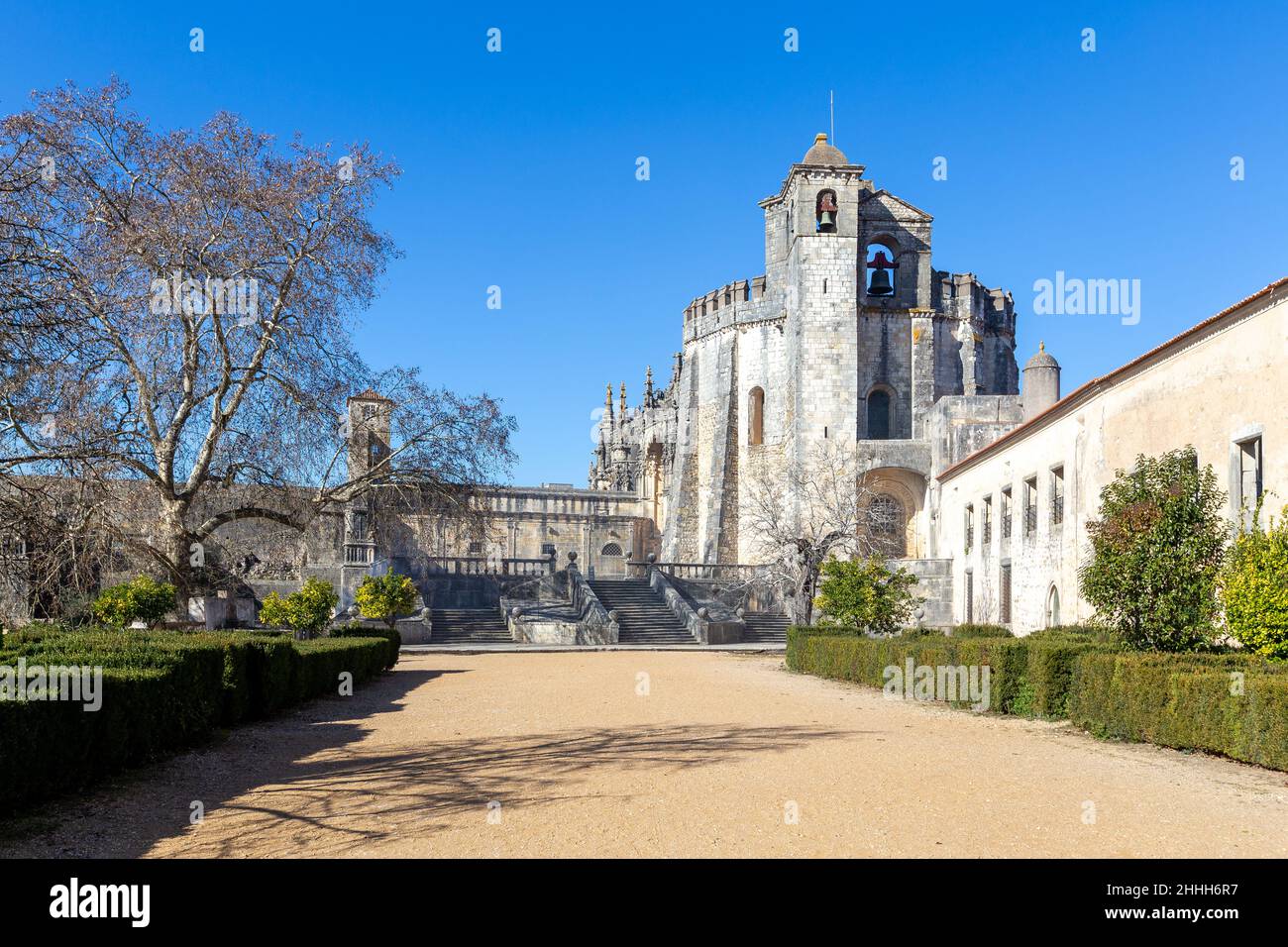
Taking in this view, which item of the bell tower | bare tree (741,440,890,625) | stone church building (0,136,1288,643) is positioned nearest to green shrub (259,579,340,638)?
stone church building (0,136,1288,643)

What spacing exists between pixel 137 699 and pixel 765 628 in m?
28.2

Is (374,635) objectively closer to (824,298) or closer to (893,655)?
(893,655)

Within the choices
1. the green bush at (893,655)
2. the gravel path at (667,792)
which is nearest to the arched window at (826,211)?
the green bush at (893,655)

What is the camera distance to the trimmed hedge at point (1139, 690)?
9531 millimetres

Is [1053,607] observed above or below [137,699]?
below

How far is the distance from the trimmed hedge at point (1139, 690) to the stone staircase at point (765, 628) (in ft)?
55.9

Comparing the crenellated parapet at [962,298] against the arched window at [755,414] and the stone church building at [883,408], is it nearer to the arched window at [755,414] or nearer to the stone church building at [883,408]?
the stone church building at [883,408]

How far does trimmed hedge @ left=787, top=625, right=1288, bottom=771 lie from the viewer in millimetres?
9531

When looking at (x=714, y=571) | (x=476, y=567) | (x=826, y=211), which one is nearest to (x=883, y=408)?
(x=826, y=211)

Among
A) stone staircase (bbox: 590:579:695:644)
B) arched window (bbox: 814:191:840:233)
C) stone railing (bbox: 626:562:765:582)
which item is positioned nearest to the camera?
stone staircase (bbox: 590:579:695:644)

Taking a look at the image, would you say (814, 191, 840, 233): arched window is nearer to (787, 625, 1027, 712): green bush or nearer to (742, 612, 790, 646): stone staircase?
(742, 612, 790, 646): stone staircase

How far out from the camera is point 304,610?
20.2m

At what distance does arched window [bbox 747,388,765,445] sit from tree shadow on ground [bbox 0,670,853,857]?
34999mm
